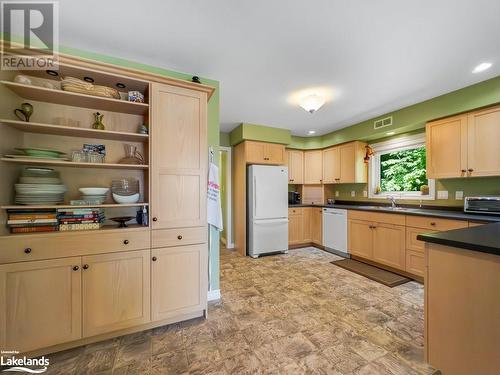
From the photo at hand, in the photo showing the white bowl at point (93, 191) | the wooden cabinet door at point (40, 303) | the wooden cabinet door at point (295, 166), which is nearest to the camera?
the wooden cabinet door at point (40, 303)

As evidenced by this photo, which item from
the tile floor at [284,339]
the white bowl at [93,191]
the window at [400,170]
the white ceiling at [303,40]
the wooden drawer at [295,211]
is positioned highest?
the white ceiling at [303,40]

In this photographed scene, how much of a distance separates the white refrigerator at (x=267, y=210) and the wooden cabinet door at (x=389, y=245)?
155 cm

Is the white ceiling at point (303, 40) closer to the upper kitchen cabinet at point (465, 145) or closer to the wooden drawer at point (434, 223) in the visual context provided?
the upper kitchen cabinet at point (465, 145)

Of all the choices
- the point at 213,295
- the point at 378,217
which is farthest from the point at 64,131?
the point at 378,217

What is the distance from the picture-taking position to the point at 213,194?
2178mm

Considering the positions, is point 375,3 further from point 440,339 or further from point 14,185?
point 14,185

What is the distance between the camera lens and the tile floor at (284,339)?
4.85 ft

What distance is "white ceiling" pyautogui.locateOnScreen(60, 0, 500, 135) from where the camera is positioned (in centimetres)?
145

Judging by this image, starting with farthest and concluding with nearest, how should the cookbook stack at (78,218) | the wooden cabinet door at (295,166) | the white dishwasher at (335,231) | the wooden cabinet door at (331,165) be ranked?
the wooden cabinet door at (295,166) → the wooden cabinet door at (331,165) → the white dishwasher at (335,231) → the cookbook stack at (78,218)

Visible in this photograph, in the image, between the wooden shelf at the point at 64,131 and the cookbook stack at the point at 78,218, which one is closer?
the wooden shelf at the point at 64,131

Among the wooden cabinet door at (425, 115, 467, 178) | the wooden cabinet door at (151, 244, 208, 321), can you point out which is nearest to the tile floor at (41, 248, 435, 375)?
the wooden cabinet door at (151, 244, 208, 321)

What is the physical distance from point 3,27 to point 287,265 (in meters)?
4.03

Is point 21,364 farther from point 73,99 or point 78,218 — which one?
point 73,99

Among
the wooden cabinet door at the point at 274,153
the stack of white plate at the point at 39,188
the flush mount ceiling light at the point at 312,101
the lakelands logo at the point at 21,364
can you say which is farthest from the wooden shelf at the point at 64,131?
the wooden cabinet door at the point at 274,153
